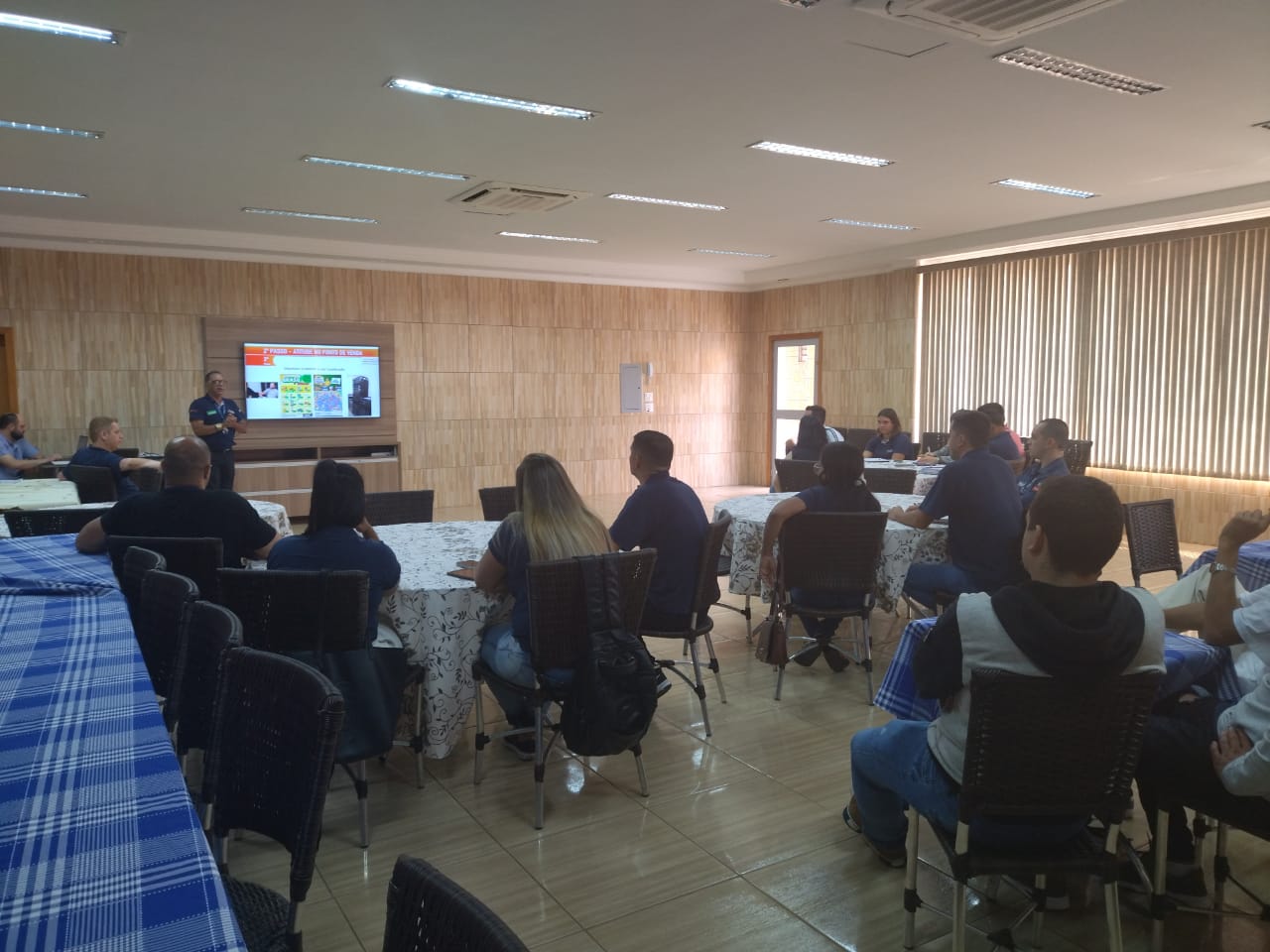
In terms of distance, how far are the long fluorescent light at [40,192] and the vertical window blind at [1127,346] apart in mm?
9710

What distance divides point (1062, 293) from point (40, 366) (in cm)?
1132

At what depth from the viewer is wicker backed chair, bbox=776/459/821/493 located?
23.0ft

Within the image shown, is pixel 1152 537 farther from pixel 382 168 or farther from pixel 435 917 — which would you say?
pixel 382 168

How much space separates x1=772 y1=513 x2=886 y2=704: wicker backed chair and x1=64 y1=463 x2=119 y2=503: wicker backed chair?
468cm

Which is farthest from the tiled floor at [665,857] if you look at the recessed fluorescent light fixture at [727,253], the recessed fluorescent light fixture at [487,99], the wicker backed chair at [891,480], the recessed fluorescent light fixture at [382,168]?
the recessed fluorescent light fixture at [727,253]

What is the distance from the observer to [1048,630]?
1.97 m

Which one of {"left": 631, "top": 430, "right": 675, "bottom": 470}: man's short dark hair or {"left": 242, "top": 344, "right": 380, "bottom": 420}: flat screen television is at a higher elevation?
{"left": 242, "top": 344, "right": 380, "bottom": 420}: flat screen television

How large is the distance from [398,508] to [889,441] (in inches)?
220

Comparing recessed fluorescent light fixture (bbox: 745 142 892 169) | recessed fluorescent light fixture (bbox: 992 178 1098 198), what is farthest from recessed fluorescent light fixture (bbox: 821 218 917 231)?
recessed fluorescent light fixture (bbox: 745 142 892 169)

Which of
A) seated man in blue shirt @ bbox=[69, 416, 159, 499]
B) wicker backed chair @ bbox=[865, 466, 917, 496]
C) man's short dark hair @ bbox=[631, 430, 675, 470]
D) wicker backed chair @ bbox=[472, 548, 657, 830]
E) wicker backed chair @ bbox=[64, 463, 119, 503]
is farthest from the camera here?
wicker backed chair @ bbox=[865, 466, 917, 496]

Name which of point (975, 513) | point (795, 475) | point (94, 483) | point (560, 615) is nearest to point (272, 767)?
point (560, 615)

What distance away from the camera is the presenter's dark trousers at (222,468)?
914 centimetres

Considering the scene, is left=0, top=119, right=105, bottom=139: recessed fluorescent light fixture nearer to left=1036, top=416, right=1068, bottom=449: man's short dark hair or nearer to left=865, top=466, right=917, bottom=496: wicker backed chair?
left=865, top=466, right=917, bottom=496: wicker backed chair

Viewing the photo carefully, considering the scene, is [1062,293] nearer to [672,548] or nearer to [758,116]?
[758,116]
